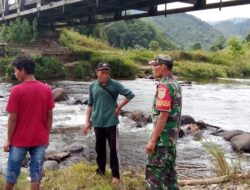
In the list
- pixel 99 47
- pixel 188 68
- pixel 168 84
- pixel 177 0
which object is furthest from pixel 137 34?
pixel 168 84

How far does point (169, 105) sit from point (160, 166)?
717 millimetres

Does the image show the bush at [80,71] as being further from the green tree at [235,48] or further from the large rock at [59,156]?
the green tree at [235,48]

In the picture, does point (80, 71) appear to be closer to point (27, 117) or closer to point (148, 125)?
point (148, 125)

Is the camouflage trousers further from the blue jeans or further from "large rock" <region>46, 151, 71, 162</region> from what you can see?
"large rock" <region>46, 151, 71, 162</region>

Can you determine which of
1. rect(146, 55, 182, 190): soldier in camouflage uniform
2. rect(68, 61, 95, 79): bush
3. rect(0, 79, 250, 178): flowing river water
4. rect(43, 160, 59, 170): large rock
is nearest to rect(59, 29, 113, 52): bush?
rect(68, 61, 95, 79): bush

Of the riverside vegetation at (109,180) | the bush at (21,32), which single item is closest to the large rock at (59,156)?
the riverside vegetation at (109,180)

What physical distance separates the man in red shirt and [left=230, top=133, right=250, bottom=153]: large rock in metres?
7.27

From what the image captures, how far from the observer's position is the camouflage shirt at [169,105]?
4516 millimetres

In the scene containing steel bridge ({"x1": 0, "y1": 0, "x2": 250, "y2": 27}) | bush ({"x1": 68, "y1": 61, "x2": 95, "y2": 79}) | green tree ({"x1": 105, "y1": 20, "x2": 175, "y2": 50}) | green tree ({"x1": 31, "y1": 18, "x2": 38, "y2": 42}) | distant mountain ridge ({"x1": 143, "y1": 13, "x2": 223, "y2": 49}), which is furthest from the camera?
distant mountain ridge ({"x1": 143, "y1": 13, "x2": 223, "y2": 49})

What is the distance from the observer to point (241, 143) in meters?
11.4

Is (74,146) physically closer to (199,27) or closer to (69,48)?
(69,48)

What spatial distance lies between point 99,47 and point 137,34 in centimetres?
5014

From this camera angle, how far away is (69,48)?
3959cm

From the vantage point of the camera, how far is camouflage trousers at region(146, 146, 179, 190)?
4.71 m
